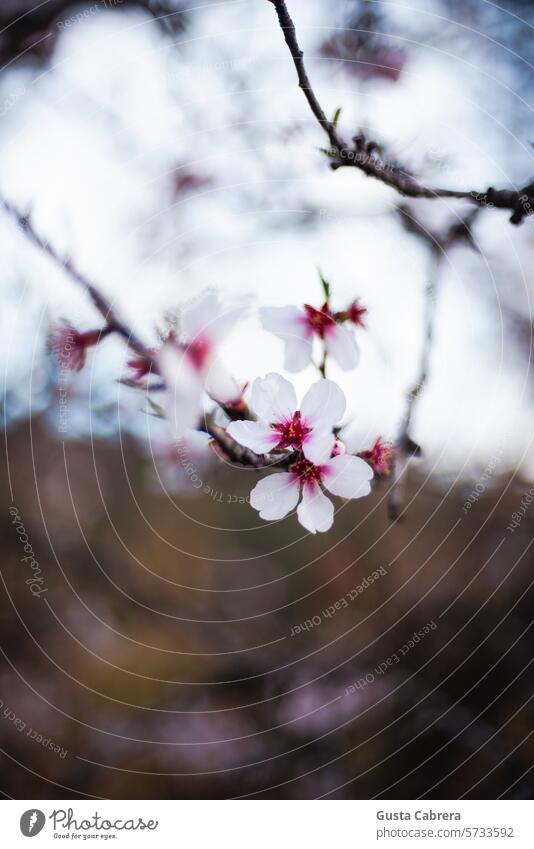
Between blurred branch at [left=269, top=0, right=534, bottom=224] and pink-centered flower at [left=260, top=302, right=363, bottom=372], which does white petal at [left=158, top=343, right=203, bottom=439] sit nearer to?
pink-centered flower at [left=260, top=302, right=363, bottom=372]

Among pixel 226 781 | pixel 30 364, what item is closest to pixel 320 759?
pixel 226 781

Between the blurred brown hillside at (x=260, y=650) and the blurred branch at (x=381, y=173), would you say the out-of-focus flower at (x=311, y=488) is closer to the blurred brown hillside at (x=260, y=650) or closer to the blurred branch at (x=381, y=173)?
the blurred branch at (x=381, y=173)

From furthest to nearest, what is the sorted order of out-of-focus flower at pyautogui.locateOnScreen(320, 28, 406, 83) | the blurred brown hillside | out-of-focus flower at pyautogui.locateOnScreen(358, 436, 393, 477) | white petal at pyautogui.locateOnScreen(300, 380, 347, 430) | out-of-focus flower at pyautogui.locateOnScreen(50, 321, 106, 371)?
the blurred brown hillside, out-of-focus flower at pyautogui.locateOnScreen(320, 28, 406, 83), out-of-focus flower at pyautogui.locateOnScreen(50, 321, 106, 371), out-of-focus flower at pyautogui.locateOnScreen(358, 436, 393, 477), white petal at pyautogui.locateOnScreen(300, 380, 347, 430)

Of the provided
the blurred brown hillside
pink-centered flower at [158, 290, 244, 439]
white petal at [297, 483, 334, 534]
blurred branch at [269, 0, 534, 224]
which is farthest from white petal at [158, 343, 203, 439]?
the blurred brown hillside

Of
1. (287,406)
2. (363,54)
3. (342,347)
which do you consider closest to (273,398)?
(287,406)

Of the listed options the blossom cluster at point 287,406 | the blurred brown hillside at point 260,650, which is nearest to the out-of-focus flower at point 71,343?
the blossom cluster at point 287,406
